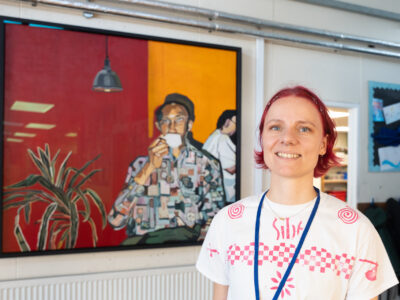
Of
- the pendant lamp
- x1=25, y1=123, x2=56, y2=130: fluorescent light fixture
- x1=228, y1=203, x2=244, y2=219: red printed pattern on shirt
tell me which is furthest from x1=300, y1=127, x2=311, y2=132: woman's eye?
x1=25, y1=123, x2=56, y2=130: fluorescent light fixture

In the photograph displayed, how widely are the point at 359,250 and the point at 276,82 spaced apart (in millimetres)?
2348

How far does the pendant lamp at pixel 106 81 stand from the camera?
262 centimetres

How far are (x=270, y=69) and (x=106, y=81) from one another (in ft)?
4.91

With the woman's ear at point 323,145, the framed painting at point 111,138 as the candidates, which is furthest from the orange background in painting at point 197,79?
the woman's ear at point 323,145

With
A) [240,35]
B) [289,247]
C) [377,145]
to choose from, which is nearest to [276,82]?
[240,35]

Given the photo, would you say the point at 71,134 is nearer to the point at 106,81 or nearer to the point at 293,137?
the point at 106,81

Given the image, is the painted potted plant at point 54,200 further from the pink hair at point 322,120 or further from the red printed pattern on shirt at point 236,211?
the pink hair at point 322,120

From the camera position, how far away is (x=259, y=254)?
1188 millimetres

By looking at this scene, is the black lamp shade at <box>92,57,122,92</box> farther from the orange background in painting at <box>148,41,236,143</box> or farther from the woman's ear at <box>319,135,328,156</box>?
the woman's ear at <box>319,135,328,156</box>

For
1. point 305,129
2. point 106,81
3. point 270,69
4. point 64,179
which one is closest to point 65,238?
point 64,179

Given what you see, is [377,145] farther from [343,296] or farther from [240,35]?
[343,296]

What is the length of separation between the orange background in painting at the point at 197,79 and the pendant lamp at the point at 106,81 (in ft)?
0.85

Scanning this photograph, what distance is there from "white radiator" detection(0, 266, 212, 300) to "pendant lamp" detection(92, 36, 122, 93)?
138cm

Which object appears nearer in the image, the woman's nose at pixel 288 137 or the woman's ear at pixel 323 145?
the woman's nose at pixel 288 137
